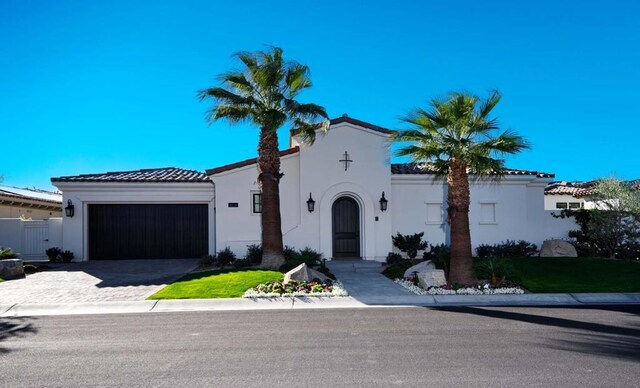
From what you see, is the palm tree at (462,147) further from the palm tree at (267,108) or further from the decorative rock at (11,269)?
the decorative rock at (11,269)

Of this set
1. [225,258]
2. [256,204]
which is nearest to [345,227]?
[256,204]

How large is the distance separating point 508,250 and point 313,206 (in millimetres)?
7791

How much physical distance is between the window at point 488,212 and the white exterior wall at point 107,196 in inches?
441

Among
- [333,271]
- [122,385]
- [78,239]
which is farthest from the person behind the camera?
[78,239]

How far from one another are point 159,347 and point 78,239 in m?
13.9

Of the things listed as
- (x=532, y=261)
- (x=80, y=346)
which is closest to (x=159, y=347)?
(x=80, y=346)

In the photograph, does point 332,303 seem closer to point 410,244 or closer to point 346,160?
point 410,244

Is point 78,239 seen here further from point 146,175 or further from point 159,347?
point 159,347

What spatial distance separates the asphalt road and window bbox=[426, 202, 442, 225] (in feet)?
30.0

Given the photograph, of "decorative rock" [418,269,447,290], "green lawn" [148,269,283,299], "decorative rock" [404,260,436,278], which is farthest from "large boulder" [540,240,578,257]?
"green lawn" [148,269,283,299]

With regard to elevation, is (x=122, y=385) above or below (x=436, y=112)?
below

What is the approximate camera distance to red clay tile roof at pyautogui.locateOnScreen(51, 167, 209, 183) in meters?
18.4

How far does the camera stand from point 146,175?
65.3ft

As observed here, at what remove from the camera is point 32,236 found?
61.7 ft
